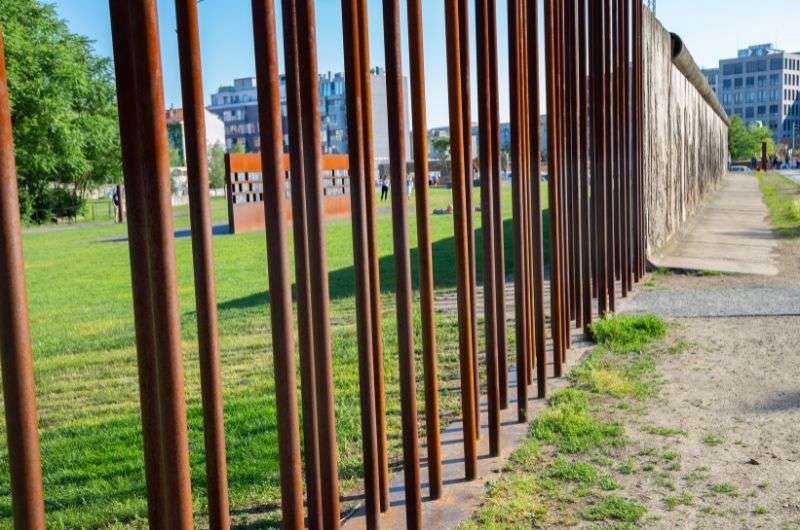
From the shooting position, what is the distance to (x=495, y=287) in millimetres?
3789

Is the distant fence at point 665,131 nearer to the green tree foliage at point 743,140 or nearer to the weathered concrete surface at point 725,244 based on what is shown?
the weathered concrete surface at point 725,244

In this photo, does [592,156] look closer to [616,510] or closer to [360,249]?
[616,510]

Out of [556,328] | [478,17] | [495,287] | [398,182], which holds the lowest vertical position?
[556,328]

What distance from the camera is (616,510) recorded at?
312cm

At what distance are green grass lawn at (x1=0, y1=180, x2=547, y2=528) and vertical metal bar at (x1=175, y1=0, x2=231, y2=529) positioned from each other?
3.63 feet

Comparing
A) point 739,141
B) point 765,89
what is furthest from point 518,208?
point 765,89

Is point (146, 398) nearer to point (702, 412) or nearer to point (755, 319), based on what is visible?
point (702, 412)

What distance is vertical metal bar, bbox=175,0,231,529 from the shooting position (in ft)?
6.64

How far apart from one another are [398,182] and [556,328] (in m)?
2.18

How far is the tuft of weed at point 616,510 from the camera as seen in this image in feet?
10.1

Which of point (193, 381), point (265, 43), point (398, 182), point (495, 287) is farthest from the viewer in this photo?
point (193, 381)

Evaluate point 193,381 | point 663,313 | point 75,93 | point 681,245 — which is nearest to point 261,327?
point 193,381

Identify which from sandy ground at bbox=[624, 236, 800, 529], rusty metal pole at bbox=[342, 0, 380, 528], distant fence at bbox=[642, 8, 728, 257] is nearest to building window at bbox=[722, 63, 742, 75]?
distant fence at bbox=[642, 8, 728, 257]

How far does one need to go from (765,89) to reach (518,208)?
533 ft
